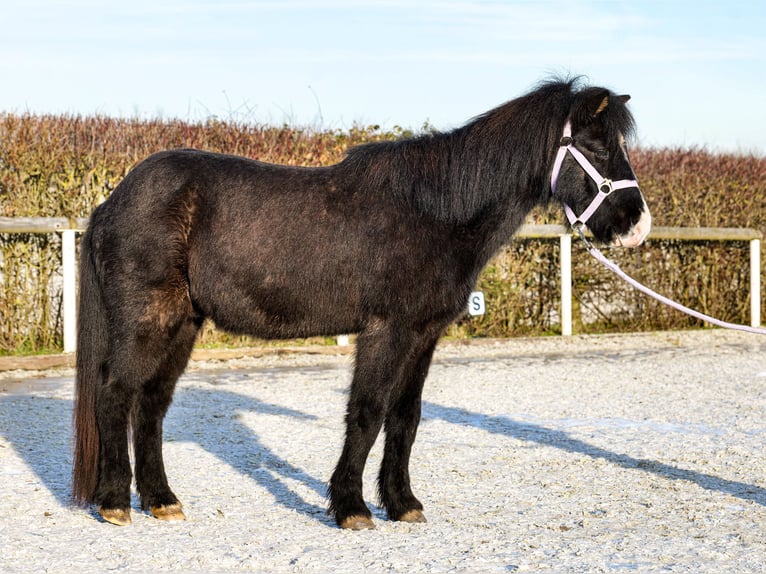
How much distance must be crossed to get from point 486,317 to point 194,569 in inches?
392

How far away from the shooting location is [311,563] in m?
4.41

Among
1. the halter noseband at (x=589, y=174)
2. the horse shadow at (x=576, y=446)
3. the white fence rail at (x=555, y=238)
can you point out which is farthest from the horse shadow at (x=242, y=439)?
the white fence rail at (x=555, y=238)

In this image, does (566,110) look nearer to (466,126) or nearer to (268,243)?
(466,126)

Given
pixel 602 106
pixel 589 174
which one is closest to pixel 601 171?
pixel 589 174

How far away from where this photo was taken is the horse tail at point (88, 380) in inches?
210

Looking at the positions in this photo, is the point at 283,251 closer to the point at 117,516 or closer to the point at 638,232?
the point at 117,516

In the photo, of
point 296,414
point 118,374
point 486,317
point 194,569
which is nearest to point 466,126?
→ point 118,374

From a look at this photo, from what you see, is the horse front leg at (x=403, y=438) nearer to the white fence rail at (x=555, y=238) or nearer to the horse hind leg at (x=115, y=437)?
the horse hind leg at (x=115, y=437)

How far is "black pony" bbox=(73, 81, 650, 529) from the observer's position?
201 inches

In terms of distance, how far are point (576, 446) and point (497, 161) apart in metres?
2.76

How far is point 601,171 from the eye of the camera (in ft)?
16.8

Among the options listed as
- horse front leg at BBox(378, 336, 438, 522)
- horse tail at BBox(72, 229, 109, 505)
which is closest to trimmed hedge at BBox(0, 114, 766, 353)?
horse tail at BBox(72, 229, 109, 505)

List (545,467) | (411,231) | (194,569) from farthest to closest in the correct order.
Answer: (545,467), (411,231), (194,569)

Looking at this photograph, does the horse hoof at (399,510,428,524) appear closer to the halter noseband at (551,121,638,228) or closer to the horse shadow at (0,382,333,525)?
the horse shadow at (0,382,333,525)
